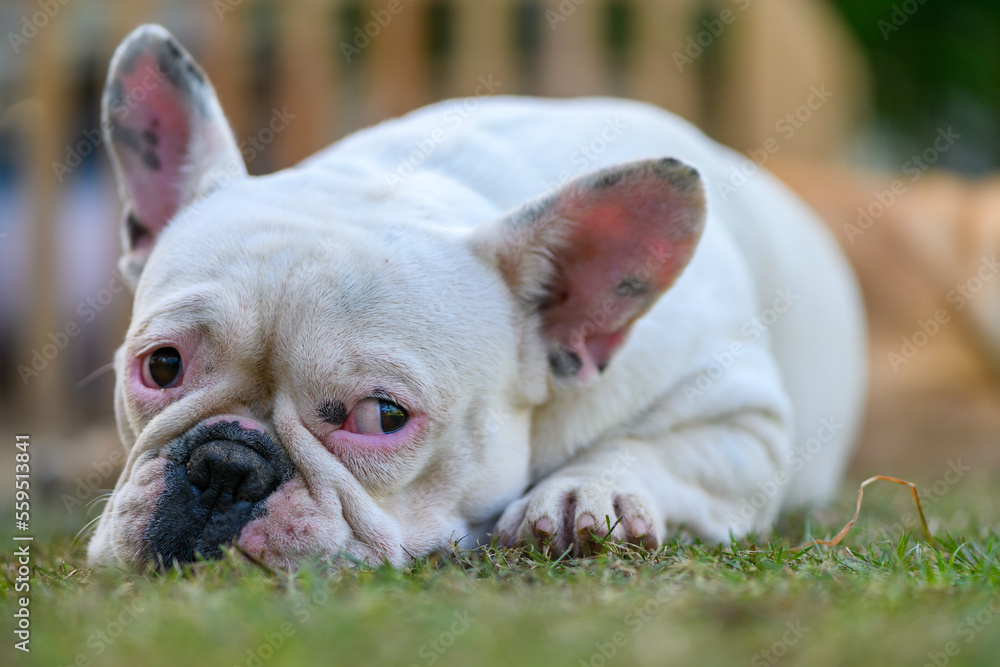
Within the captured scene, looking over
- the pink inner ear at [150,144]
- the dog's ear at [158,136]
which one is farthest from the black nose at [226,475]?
the pink inner ear at [150,144]

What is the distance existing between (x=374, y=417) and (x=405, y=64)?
400cm

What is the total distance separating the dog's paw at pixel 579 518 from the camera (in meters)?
1.76

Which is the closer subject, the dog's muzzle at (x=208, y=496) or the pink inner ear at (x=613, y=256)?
the dog's muzzle at (x=208, y=496)

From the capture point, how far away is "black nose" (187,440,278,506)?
1.64 m

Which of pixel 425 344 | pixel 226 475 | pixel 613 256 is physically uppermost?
pixel 613 256

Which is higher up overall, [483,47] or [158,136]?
[158,136]

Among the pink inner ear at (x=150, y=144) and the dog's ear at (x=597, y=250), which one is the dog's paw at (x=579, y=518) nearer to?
the dog's ear at (x=597, y=250)

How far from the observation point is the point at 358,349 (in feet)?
5.78

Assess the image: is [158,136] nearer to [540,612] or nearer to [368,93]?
[540,612]

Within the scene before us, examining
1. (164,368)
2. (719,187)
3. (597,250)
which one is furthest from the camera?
(719,187)

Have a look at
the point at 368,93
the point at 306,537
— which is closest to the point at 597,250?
the point at 306,537

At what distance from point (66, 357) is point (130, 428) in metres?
3.83

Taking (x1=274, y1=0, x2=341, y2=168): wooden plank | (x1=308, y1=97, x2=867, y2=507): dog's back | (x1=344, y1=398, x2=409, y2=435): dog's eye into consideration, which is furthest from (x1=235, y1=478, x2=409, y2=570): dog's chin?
(x1=274, y1=0, x2=341, y2=168): wooden plank

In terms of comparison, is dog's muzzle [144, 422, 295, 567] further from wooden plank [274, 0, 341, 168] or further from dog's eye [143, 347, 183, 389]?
wooden plank [274, 0, 341, 168]
